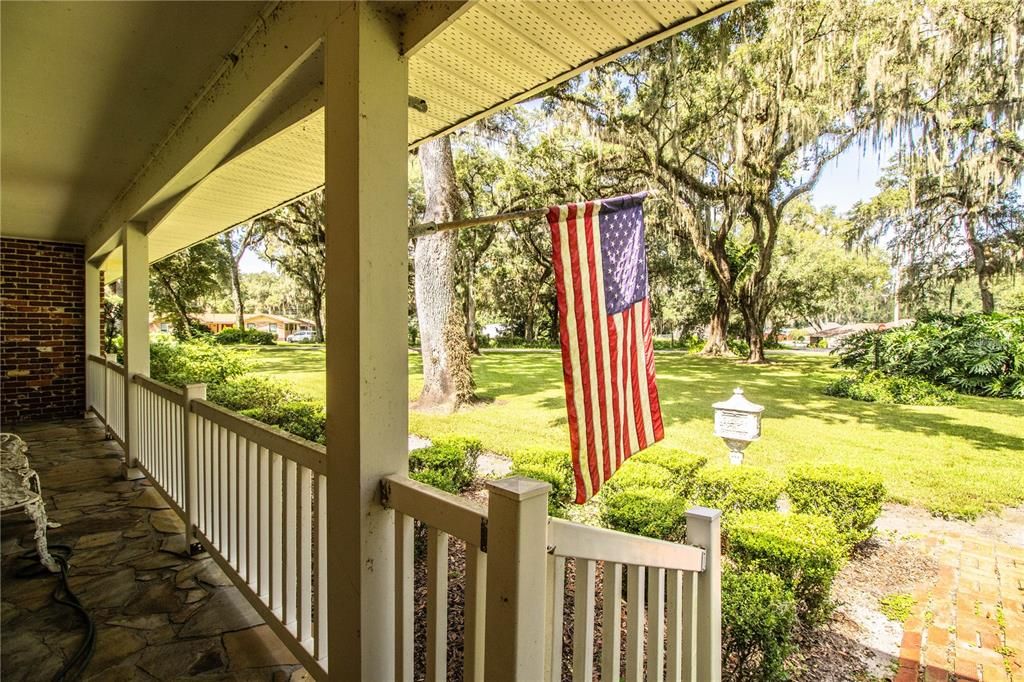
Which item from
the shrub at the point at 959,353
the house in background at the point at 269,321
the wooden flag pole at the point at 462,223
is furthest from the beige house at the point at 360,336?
the house in background at the point at 269,321

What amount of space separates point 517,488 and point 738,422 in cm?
461

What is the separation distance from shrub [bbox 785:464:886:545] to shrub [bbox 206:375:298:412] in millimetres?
5112

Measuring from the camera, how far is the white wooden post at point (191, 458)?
9.25ft

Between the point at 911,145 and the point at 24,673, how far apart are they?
12.7 meters

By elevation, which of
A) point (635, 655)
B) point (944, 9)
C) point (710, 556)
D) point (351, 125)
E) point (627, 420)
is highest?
point (944, 9)

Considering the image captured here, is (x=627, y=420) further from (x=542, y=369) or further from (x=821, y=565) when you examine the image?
(x=542, y=369)

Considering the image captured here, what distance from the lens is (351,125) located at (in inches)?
54.8

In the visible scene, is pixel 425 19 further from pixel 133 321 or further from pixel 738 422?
pixel 738 422

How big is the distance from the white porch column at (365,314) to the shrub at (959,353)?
11.7 metres

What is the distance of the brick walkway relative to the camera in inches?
98.1

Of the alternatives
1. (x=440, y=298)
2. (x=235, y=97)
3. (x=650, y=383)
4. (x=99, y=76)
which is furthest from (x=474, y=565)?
(x=440, y=298)

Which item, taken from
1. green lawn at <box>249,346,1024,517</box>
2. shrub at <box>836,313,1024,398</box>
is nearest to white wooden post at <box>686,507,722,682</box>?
→ green lawn at <box>249,346,1024,517</box>

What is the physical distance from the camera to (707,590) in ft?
5.85

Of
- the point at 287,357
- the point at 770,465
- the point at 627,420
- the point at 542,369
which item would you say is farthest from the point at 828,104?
the point at 287,357
